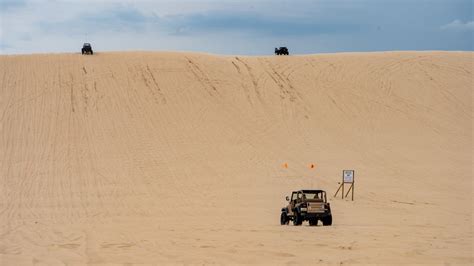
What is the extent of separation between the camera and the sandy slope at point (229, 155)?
51.3 ft

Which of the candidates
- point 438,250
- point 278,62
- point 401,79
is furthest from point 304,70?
point 438,250

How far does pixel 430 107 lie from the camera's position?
4206 cm

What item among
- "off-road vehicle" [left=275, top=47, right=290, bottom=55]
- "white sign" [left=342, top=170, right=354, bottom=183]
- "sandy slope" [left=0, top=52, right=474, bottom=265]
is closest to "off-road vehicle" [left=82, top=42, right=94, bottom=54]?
"sandy slope" [left=0, top=52, right=474, bottom=265]

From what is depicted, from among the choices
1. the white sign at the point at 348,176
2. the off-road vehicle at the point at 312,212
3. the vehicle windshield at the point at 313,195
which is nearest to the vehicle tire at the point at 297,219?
the off-road vehicle at the point at 312,212

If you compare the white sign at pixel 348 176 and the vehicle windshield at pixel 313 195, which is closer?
the vehicle windshield at pixel 313 195

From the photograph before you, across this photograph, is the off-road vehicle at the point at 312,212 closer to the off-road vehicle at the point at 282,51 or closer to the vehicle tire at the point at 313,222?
the vehicle tire at the point at 313,222

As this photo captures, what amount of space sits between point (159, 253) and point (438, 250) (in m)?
4.83

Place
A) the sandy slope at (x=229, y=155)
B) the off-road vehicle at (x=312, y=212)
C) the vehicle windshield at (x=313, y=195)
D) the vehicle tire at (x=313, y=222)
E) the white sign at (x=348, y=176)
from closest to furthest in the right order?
the sandy slope at (x=229, y=155)
the off-road vehicle at (x=312, y=212)
the vehicle tire at (x=313, y=222)
the vehicle windshield at (x=313, y=195)
the white sign at (x=348, y=176)

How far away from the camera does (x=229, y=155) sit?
33406mm

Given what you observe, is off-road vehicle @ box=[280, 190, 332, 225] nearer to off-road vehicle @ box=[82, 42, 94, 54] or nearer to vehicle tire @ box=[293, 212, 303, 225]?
vehicle tire @ box=[293, 212, 303, 225]

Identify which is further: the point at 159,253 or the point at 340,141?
the point at 340,141

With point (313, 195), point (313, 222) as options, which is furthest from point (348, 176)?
point (313, 222)

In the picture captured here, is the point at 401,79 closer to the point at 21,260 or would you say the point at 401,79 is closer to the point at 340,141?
the point at 340,141

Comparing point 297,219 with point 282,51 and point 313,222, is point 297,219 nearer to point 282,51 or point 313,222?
point 313,222
